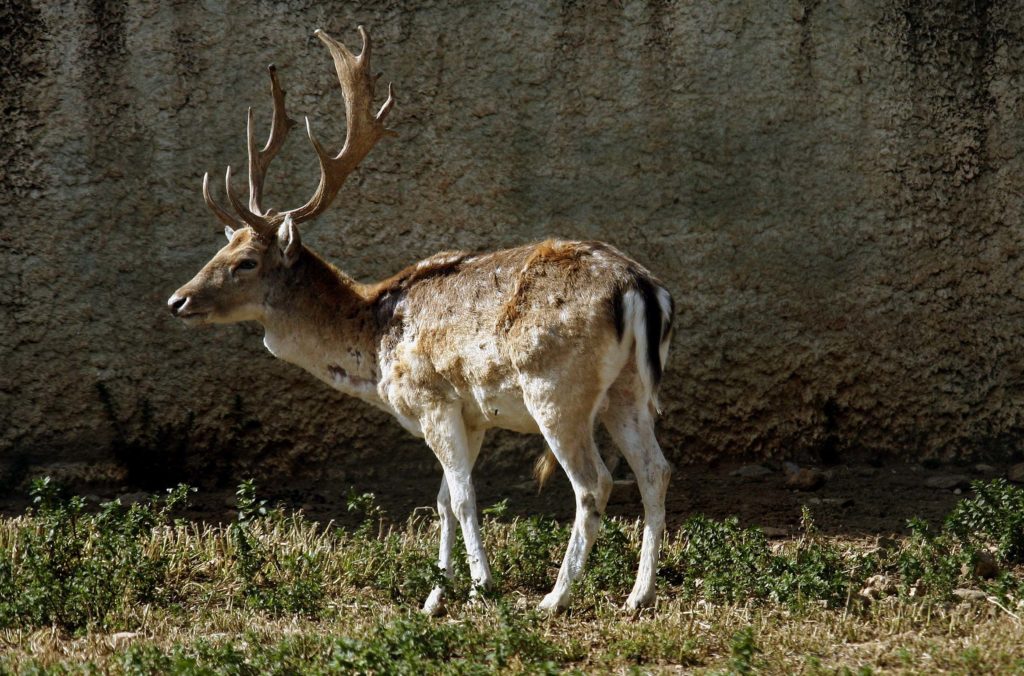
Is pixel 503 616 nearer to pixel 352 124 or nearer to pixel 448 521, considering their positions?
pixel 448 521

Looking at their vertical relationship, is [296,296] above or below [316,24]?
below

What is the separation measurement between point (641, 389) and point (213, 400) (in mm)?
3890

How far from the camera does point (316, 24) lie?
9891 millimetres

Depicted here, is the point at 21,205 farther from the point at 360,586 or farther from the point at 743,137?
the point at 743,137

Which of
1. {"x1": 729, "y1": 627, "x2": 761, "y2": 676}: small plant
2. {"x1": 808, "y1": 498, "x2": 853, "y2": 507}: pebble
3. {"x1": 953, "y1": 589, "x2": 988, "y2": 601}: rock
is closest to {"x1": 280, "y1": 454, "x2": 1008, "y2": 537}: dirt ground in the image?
{"x1": 808, "y1": 498, "x2": 853, "y2": 507}: pebble

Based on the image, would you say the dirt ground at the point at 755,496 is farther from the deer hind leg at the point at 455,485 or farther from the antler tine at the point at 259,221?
the antler tine at the point at 259,221

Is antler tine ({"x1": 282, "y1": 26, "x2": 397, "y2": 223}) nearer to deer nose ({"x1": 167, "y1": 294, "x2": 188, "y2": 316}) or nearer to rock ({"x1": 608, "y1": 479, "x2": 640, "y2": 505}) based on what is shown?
deer nose ({"x1": 167, "y1": 294, "x2": 188, "y2": 316})

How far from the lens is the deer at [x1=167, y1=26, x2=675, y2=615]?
695 cm

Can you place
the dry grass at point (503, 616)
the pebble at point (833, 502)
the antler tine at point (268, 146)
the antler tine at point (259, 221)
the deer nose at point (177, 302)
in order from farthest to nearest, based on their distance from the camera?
the pebble at point (833, 502), the antler tine at point (268, 146), the antler tine at point (259, 221), the deer nose at point (177, 302), the dry grass at point (503, 616)

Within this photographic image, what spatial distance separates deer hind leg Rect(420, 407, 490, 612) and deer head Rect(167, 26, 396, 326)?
4.52 feet

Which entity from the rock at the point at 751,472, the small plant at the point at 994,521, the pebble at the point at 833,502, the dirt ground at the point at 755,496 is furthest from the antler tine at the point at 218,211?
the small plant at the point at 994,521

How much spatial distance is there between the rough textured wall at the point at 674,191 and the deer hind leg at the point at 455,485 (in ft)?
8.25

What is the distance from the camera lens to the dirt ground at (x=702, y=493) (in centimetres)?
897

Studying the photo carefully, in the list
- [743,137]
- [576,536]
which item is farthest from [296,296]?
[743,137]
